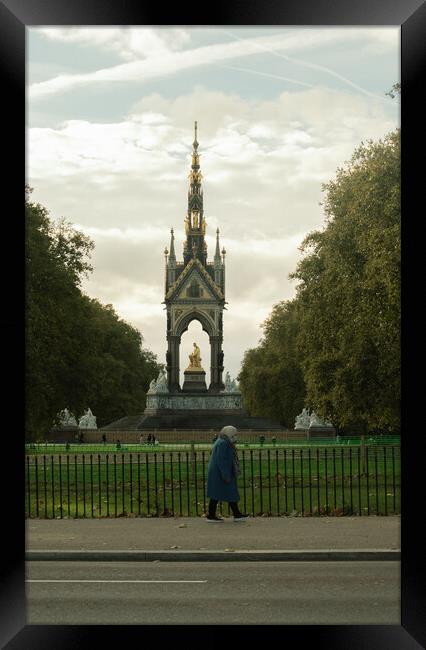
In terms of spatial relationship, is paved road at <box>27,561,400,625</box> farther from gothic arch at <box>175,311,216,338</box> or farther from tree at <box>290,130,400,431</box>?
gothic arch at <box>175,311,216,338</box>

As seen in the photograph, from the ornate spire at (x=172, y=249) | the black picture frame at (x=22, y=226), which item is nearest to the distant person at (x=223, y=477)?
the black picture frame at (x=22, y=226)

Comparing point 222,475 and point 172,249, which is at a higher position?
point 172,249

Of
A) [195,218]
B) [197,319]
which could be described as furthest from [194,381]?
[195,218]

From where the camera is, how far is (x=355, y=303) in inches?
1406

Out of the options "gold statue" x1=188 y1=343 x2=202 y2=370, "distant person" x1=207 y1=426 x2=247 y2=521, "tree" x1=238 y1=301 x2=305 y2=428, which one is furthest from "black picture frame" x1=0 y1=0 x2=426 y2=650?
"gold statue" x1=188 y1=343 x2=202 y2=370

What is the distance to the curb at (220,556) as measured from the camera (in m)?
13.4

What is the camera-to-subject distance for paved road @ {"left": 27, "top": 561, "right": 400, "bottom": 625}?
928 cm

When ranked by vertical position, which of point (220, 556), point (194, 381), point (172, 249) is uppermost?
point (172, 249)

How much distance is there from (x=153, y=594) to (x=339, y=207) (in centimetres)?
3073

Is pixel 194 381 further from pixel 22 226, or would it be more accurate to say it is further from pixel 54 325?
pixel 22 226

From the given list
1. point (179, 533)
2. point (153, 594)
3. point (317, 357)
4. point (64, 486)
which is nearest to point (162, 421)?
point (317, 357)

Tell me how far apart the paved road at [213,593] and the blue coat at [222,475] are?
12.3ft

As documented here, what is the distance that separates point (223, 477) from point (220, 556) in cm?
349

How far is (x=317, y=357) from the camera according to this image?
136 feet
